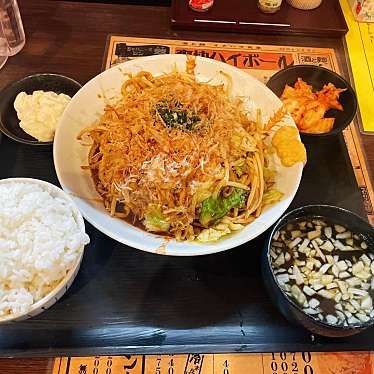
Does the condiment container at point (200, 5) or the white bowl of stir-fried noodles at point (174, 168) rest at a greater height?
the condiment container at point (200, 5)

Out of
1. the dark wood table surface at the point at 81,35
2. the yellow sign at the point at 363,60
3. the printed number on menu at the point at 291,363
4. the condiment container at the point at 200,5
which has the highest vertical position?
the condiment container at the point at 200,5

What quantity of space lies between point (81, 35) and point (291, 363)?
1.80 m

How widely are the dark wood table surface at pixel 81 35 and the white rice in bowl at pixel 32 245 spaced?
34.0 inches

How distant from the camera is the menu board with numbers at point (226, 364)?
1314 mm

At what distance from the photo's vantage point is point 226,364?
1.33 m

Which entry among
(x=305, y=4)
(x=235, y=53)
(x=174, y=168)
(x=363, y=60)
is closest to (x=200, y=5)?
(x=235, y=53)

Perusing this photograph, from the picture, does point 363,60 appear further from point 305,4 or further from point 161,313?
point 161,313

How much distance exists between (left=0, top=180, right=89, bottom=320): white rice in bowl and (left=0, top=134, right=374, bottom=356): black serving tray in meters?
0.17

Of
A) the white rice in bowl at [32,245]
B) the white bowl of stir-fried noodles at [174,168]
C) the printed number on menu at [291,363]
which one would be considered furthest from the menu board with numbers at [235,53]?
the printed number on menu at [291,363]

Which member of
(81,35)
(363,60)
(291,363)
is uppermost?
(81,35)

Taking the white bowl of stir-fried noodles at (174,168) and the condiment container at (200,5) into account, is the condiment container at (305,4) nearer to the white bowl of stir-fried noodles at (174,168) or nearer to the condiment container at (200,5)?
the condiment container at (200,5)

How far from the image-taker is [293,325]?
1.36m

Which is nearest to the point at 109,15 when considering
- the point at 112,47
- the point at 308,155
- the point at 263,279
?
the point at 112,47

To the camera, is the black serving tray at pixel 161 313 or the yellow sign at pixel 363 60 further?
the yellow sign at pixel 363 60
